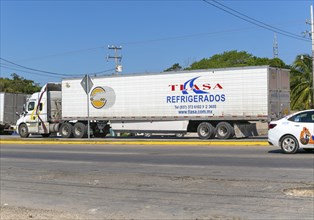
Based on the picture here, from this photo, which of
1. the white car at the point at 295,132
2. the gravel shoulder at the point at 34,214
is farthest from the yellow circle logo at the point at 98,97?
the gravel shoulder at the point at 34,214

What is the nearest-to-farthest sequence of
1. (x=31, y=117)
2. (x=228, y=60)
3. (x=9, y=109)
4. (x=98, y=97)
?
(x=98, y=97) < (x=31, y=117) < (x=9, y=109) < (x=228, y=60)

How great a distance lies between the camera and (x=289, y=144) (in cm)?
1537

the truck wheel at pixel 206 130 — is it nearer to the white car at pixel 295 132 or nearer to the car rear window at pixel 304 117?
the white car at pixel 295 132

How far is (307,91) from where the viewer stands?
51594 millimetres

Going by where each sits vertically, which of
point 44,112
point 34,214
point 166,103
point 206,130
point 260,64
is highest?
point 260,64

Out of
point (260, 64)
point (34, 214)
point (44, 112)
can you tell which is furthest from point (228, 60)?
point (34, 214)

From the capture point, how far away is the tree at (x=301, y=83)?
169ft

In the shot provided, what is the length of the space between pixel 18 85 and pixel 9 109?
38.6m

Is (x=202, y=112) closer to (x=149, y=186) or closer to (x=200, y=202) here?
(x=149, y=186)

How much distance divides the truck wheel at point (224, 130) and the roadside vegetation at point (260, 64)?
26.6 metres

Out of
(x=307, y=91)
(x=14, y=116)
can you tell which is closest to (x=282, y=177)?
(x=14, y=116)

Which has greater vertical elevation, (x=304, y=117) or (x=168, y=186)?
(x=304, y=117)

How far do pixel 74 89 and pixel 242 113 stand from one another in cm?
1119

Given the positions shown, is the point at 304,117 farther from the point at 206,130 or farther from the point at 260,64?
the point at 260,64
